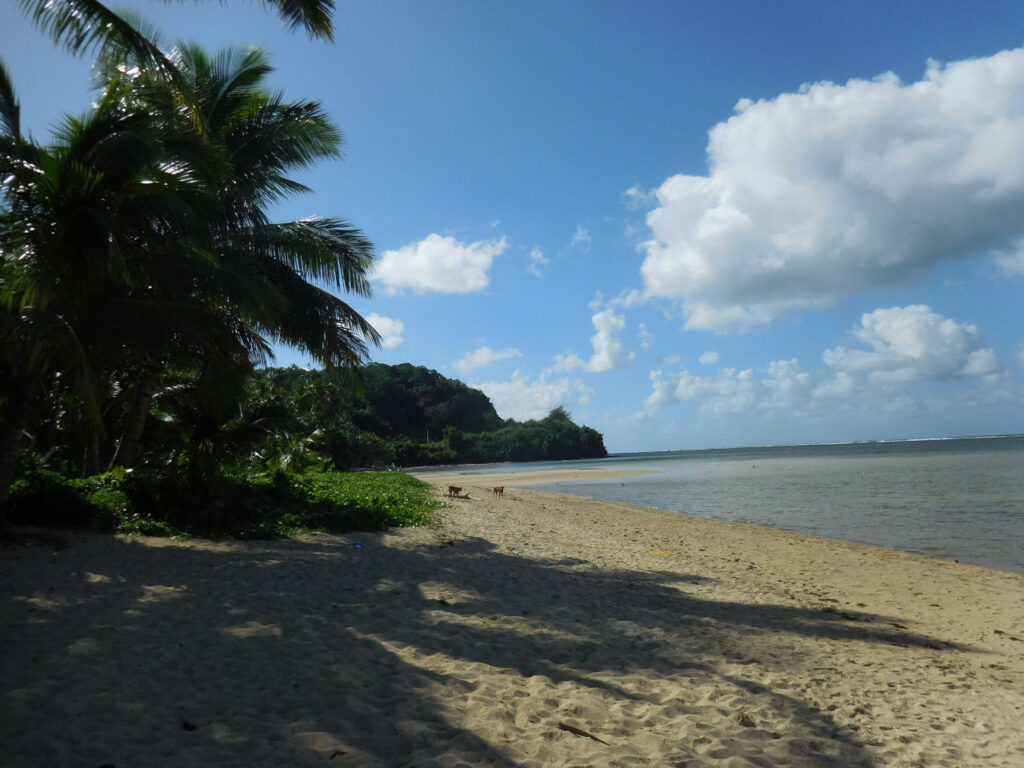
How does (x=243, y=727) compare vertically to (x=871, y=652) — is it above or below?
above

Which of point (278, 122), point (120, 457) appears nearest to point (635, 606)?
point (120, 457)

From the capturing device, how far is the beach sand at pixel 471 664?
3.20 meters

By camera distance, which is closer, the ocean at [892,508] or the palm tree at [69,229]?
the palm tree at [69,229]

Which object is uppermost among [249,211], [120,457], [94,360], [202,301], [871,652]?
[249,211]

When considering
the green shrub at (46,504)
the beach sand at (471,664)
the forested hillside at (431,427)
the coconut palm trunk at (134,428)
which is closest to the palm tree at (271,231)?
the coconut palm trunk at (134,428)

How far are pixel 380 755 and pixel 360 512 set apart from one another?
8.27 metres

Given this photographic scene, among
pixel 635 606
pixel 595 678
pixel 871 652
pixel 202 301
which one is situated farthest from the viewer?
pixel 202 301

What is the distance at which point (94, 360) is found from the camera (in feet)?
26.5

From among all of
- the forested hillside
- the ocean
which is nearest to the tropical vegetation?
the ocean

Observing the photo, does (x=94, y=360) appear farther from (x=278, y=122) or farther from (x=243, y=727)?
(x=243, y=727)

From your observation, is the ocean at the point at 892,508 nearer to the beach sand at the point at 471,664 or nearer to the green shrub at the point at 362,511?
the beach sand at the point at 471,664

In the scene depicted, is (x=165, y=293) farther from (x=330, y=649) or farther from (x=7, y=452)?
(x=330, y=649)

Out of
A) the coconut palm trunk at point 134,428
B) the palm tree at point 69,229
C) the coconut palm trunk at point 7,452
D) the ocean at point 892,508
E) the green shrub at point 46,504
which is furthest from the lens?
the ocean at point 892,508

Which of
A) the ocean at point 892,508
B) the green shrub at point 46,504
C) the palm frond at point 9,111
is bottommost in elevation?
the ocean at point 892,508
